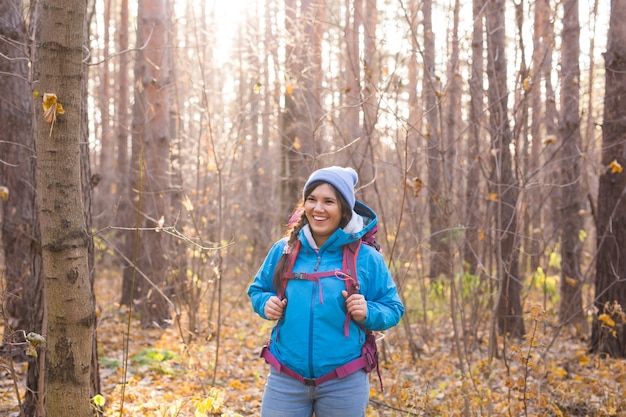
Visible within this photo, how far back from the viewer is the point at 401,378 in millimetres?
5172

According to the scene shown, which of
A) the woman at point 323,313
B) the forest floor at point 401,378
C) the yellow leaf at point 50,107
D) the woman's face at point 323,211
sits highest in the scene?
the yellow leaf at point 50,107

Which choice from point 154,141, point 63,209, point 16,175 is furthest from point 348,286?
point 154,141

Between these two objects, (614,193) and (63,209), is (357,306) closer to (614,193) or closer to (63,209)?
(63,209)

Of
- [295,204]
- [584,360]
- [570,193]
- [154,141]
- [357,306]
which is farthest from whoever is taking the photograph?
[570,193]

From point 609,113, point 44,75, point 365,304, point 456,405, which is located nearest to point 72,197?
point 44,75

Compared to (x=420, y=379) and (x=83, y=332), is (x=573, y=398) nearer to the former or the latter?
(x=420, y=379)

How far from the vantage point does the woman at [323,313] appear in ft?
8.39

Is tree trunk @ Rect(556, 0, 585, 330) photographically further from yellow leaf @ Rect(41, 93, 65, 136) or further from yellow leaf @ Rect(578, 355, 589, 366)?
yellow leaf @ Rect(41, 93, 65, 136)

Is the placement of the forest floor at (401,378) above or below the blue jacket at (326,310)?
below

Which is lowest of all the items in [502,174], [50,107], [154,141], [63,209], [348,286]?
A: [348,286]

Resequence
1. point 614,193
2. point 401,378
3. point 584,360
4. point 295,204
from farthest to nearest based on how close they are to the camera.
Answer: point 614,193 → point 584,360 → point 401,378 → point 295,204

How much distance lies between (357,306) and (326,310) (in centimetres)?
14

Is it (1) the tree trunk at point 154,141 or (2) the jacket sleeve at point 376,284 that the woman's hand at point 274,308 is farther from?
(1) the tree trunk at point 154,141

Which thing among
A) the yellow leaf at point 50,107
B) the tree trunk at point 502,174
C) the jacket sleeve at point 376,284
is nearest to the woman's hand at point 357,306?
the jacket sleeve at point 376,284
